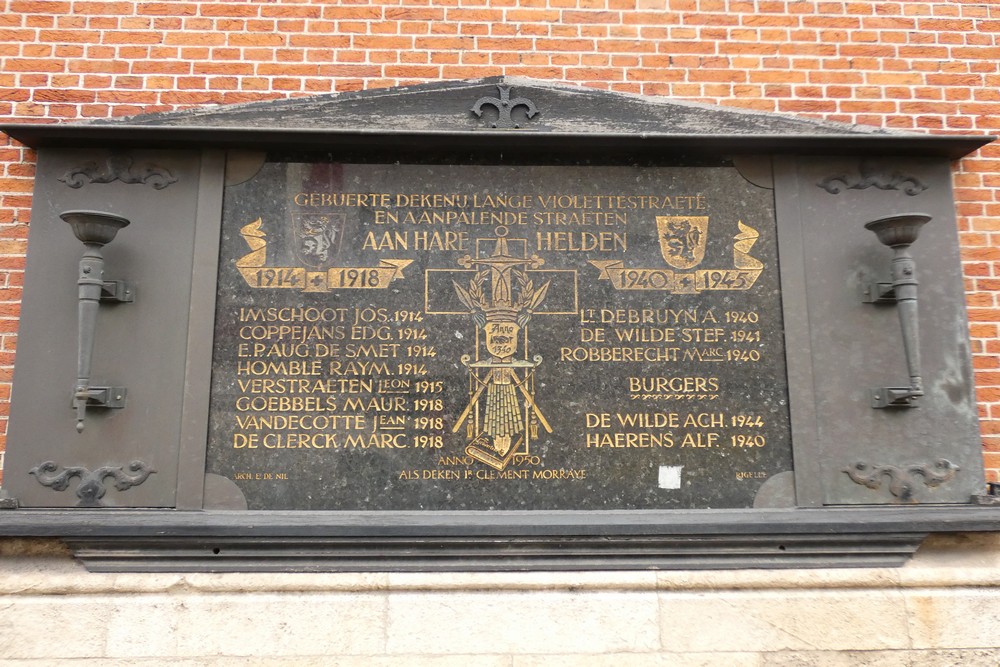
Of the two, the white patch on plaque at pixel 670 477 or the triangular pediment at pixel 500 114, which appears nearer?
the white patch on plaque at pixel 670 477

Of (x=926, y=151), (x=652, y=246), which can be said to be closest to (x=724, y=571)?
(x=652, y=246)

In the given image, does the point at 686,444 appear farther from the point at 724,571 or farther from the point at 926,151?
the point at 926,151

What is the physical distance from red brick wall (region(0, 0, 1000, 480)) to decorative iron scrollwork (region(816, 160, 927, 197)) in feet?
1.02

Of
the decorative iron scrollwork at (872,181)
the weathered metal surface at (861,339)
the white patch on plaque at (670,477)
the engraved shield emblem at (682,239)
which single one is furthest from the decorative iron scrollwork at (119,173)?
the decorative iron scrollwork at (872,181)

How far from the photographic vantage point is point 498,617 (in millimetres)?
3277

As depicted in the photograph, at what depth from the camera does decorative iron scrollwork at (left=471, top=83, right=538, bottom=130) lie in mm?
3680

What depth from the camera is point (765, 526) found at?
335 centimetres

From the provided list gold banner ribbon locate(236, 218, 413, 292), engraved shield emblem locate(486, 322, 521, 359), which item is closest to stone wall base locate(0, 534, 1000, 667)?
engraved shield emblem locate(486, 322, 521, 359)

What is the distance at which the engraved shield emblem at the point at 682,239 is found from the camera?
3695 millimetres

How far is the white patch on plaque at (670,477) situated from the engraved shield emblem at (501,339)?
95 centimetres

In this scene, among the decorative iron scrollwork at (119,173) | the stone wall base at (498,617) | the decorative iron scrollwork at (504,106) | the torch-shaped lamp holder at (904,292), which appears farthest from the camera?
the decorative iron scrollwork at (504,106)

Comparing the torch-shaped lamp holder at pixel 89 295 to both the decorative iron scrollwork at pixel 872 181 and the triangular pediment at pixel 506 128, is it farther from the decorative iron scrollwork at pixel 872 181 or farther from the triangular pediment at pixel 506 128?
the decorative iron scrollwork at pixel 872 181

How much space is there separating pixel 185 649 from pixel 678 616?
2.26m

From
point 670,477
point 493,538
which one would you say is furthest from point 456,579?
point 670,477
